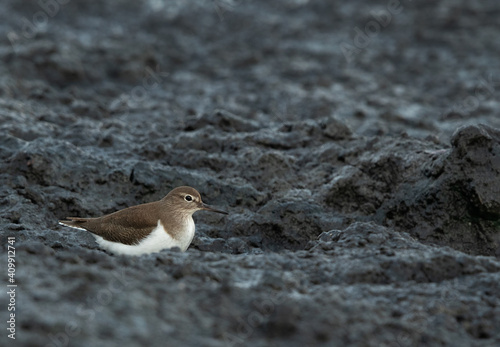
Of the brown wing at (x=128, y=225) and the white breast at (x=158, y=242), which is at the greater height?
the brown wing at (x=128, y=225)

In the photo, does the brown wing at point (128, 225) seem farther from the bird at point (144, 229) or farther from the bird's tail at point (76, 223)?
the bird's tail at point (76, 223)

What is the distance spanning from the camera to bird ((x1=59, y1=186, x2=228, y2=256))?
649 centimetres

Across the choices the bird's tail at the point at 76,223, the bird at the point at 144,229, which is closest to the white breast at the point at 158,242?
the bird at the point at 144,229

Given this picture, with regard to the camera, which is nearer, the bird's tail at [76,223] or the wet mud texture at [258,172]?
the wet mud texture at [258,172]

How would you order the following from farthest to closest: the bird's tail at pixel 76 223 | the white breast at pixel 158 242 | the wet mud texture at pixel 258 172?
1. the bird's tail at pixel 76 223
2. the white breast at pixel 158 242
3. the wet mud texture at pixel 258 172

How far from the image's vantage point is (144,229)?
6551 millimetres

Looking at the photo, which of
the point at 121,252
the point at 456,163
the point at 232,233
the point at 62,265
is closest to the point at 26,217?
the point at 121,252

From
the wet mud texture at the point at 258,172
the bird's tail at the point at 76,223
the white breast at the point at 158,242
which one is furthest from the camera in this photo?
the bird's tail at the point at 76,223

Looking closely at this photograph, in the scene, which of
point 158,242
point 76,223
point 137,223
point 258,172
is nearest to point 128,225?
point 137,223

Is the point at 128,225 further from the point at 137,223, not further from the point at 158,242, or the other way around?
the point at 158,242

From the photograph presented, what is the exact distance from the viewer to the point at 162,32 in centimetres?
1722

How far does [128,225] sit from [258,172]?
2382 millimetres

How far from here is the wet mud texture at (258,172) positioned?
427cm

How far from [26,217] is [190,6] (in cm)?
1322
